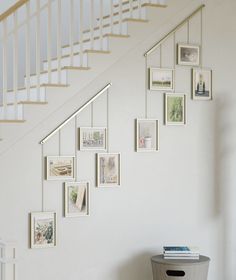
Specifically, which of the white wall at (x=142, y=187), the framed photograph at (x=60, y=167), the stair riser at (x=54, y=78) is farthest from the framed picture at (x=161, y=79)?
the framed photograph at (x=60, y=167)

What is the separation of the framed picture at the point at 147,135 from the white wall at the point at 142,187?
0.06 m

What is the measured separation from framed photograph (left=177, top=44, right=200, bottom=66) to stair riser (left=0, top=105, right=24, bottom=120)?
167 cm

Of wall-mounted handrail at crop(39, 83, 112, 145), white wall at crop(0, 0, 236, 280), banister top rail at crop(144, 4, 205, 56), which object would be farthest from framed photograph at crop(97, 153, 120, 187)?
banister top rail at crop(144, 4, 205, 56)

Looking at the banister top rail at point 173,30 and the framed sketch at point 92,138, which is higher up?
the banister top rail at point 173,30

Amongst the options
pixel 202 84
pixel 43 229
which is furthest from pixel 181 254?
pixel 202 84

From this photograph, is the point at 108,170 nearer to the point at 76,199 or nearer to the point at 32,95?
the point at 76,199

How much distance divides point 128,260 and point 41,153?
4.35ft

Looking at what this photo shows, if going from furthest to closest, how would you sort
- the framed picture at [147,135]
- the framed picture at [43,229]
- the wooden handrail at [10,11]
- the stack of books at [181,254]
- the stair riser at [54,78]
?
1. the framed picture at [147,135]
2. the stack of books at [181,254]
3. the stair riser at [54,78]
4. the framed picture at [43,229]
5. the wooden handrail at [10,11]

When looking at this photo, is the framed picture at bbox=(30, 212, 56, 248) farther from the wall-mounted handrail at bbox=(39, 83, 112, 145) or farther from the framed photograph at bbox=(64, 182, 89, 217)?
the wall-mounted handrail at bbox=(39, 83, 112, 145)

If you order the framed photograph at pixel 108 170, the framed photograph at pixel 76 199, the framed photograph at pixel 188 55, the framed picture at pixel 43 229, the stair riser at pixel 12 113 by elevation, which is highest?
the framed photograph at pixel 188 55

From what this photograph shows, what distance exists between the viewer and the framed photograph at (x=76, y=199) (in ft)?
17.6

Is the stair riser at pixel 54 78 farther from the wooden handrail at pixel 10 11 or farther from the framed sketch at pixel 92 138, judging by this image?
the wooden handrail at pixel 10 11

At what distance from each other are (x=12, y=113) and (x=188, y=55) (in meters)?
1.82

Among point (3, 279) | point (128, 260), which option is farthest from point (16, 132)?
point (128, 260)
